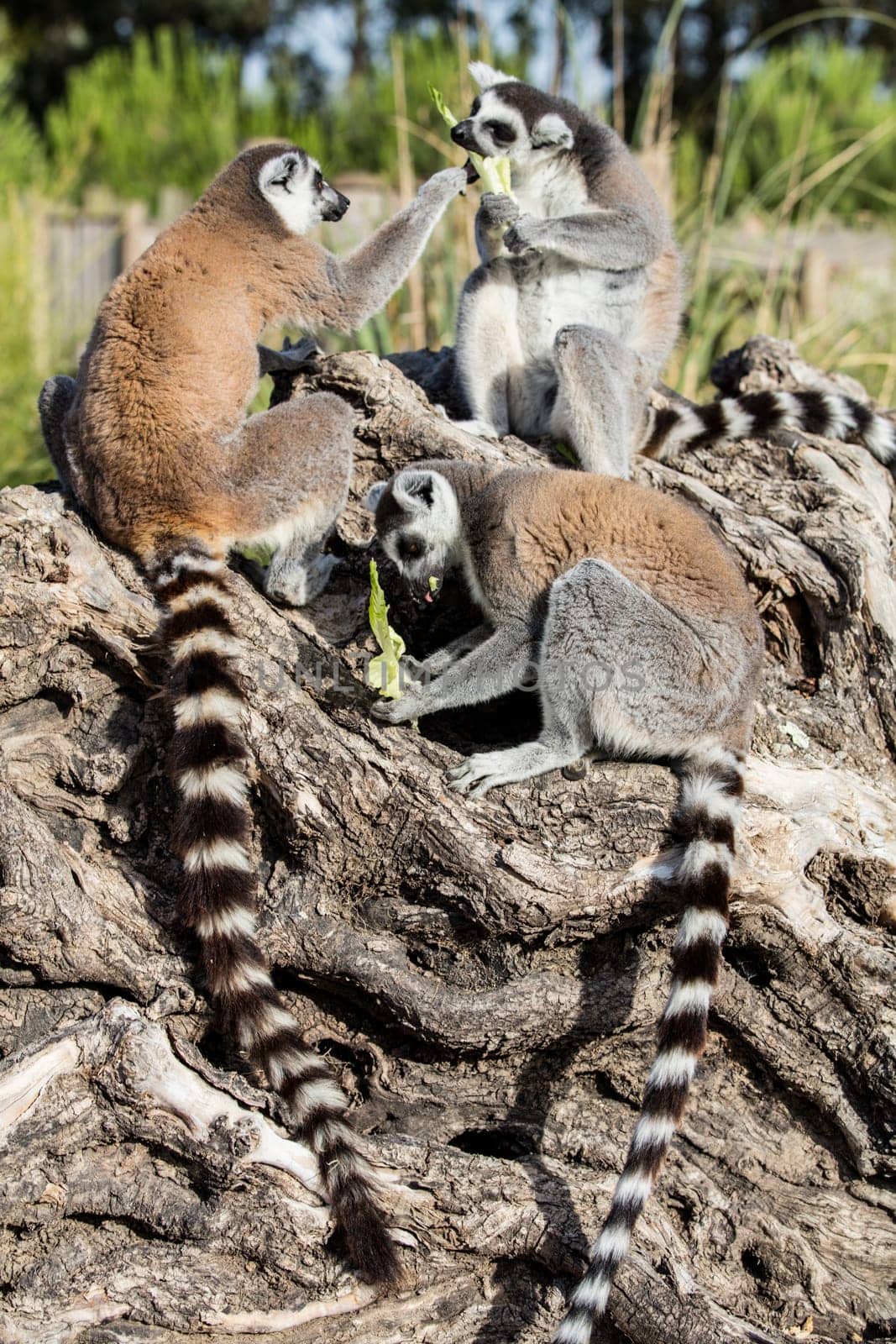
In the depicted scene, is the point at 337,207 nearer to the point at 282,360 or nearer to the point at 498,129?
the point at 282,360

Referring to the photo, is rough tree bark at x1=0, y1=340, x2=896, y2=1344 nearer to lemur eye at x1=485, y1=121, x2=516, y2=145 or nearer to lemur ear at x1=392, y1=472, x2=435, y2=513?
lemur ear at x1=392, y1=472, x2=435, y2=513

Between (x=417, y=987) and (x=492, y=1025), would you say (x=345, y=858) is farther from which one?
(x=492, y=1025)

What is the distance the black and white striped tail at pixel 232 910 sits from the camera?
3287mm

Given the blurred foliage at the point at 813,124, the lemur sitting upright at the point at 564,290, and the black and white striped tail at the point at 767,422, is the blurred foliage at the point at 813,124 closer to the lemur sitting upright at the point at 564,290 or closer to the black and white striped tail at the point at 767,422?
the lemur sitting upright at the point at 564,290

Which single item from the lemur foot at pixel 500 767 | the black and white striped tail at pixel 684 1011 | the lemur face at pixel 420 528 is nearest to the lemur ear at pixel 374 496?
the lemur face at pixel 420 528

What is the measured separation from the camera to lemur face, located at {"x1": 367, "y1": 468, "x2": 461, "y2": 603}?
14.3ft

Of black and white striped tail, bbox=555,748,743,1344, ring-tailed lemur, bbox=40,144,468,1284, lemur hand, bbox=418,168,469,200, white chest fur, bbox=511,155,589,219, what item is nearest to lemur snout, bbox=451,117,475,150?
lemur hand, bbox=418,168,469,200

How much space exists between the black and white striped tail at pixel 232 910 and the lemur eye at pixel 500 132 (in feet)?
10.7

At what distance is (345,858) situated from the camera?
3758 mm

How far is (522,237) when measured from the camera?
18.0 ft

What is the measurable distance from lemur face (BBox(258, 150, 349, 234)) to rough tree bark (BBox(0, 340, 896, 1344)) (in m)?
1.77

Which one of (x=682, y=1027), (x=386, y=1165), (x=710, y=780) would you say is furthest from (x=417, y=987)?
(x=710, y=780)

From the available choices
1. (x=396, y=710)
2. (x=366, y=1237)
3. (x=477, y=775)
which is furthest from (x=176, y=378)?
(x=366, y=1237)

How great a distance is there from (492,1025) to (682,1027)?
2.14 feet
